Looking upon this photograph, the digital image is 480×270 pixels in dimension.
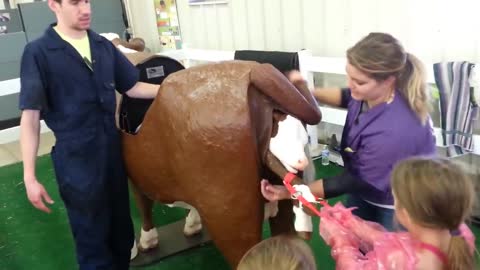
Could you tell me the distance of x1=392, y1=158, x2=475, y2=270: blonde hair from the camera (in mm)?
1039

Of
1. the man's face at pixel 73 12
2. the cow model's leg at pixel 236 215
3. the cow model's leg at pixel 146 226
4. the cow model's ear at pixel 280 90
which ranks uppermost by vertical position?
the man's face at pixel 73 12

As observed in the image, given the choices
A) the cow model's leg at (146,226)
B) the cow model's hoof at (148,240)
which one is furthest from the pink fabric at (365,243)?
the cow model's hoof at (148,240)

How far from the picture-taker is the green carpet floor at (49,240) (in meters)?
2.28

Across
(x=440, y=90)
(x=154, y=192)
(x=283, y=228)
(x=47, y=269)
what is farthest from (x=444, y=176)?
(x=47, y=269)

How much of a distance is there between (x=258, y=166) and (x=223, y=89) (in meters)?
0.25

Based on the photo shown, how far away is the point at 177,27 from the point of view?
16.0 ft

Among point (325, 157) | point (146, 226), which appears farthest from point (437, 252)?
point (325, 157)

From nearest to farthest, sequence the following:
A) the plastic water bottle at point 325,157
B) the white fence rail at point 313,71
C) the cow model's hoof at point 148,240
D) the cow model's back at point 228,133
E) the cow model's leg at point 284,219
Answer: the cow model's back at point 228,133
the cow model's leg at point 284,219
the cow model's hoof at point 148,240
the white fence rail at point 313,71
the plastic water bottle at point 325,157

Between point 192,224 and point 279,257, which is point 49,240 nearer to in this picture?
point 192,224

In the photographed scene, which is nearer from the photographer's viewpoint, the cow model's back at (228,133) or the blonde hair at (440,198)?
the blonde hair at (440,198)

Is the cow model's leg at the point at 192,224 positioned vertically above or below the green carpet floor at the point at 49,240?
above

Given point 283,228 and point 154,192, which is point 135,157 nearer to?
point 154,192

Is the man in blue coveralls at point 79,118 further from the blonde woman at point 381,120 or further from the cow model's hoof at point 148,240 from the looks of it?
the blonde woman at point 381,120

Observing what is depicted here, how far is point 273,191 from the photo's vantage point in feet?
4.52
